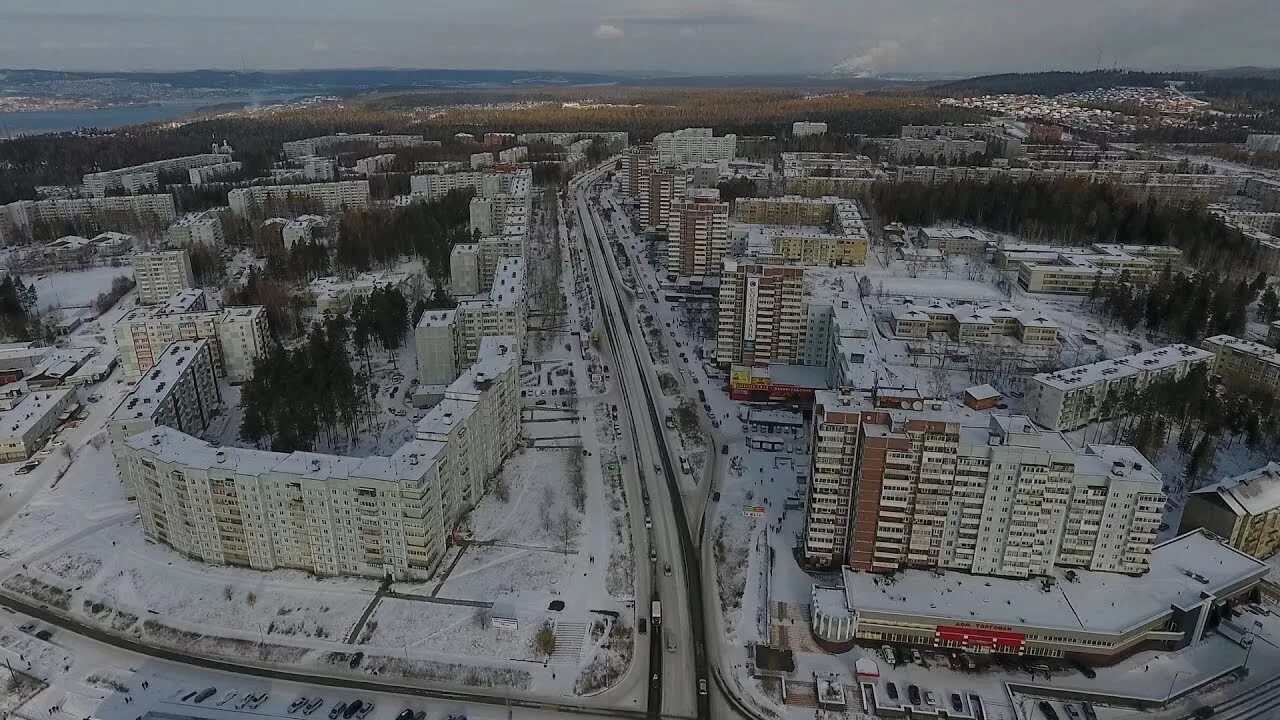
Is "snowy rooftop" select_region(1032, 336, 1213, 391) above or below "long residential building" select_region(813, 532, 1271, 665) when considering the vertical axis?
above

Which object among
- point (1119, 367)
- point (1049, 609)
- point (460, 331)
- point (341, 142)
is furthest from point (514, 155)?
point (1049, 609)

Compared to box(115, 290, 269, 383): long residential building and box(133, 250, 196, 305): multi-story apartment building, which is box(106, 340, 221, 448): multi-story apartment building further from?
box(133, 250, 196, 305): multi-story apartment building

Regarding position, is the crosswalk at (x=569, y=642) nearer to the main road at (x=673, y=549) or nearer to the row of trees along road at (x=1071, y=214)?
the main road at (x=673, y=549)

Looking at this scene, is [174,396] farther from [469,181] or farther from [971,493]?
[469,181]

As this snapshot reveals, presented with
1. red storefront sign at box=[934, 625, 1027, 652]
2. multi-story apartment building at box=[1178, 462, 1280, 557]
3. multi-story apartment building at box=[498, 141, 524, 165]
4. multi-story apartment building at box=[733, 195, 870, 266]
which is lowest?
red storefront sign at box=[934, 625, 1027, 652]

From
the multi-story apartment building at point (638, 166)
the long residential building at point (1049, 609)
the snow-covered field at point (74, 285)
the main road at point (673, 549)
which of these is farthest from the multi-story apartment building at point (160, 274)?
the long residential building at point (1049, 609)

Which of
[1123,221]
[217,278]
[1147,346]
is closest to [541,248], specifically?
[217,278]

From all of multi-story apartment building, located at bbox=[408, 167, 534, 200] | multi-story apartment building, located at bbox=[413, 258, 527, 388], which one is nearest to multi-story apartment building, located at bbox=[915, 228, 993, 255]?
multi-story apartment building, located at bbox=[413, 258, 527, 388]

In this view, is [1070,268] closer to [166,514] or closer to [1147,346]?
[1147,346]
